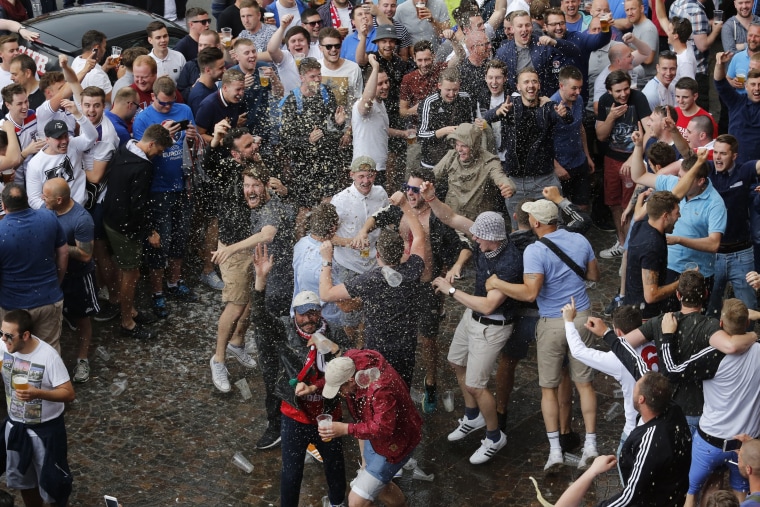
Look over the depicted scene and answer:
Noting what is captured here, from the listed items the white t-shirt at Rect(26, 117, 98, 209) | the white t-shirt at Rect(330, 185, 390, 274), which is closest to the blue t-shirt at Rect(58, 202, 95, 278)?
the white t-shirt at Rect(26, 117, 98, 209)

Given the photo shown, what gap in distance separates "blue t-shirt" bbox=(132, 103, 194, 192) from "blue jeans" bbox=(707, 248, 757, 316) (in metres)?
4.99

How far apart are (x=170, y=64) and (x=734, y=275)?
20.8 feet

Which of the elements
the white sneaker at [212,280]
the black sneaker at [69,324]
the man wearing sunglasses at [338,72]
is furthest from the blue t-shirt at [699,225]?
the black sneaker at [69,324]

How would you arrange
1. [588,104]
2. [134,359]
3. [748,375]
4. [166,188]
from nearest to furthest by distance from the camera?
1. [748,375]
2. [134,359]
3. [166,188]
4. [588,104]

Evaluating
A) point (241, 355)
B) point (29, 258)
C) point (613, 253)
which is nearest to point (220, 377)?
point (241, 355)

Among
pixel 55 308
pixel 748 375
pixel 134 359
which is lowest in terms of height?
pixel 134 359

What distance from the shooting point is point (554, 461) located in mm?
8289

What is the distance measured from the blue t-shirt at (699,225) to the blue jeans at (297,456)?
137 inches

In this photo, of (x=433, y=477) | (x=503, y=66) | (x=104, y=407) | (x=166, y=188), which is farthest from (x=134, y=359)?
(x=503, y=66)

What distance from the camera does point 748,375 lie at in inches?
285

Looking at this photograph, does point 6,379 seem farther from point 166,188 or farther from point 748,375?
point 748,375

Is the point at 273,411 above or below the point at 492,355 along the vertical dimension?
below

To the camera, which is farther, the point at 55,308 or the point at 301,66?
the point at 301,66

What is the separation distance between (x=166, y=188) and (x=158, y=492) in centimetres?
339
